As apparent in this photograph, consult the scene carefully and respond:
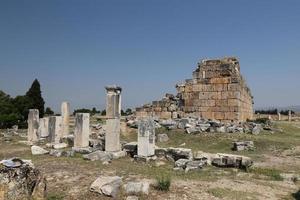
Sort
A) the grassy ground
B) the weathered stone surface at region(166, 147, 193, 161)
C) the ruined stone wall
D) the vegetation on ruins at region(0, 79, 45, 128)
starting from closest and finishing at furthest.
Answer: the grassy ground → the weathered stone surface at region(166, 147, 193, 161) → the ruined stone wall → the vegetation on ruins at region(0, 79, 45, 128)

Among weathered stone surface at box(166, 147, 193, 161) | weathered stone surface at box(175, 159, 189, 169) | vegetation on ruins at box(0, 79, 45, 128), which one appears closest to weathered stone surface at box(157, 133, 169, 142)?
weathered stone surface at box(166, 147, 193, 161)

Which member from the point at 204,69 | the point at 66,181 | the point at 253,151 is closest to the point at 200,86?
the point at 204,69

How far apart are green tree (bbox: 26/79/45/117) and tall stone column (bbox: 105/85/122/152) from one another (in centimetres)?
2496

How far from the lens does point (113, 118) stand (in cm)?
1437

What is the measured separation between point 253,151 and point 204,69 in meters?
9.81

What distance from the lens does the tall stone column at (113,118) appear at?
14164 millimetres

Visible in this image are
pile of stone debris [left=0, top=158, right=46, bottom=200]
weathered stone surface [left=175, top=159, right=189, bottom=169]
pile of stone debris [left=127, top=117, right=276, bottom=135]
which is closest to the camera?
pile of stone debris [left=0, top=158, right=46, bottom=200]

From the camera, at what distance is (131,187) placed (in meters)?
8.52

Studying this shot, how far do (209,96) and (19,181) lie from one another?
18779 mm

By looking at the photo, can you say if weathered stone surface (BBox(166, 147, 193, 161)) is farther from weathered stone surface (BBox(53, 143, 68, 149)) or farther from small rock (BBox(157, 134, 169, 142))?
weathered stone surface (BBox(53, 143, 68, 149))

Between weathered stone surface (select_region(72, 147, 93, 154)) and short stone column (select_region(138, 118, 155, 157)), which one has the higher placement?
short stone column (select_region(138, 118, 155, 157))

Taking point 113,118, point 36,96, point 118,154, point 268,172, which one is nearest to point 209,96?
point 113,118

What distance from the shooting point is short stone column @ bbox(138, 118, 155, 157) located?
13484 millimetres

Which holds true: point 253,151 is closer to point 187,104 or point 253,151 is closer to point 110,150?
point 110,150
